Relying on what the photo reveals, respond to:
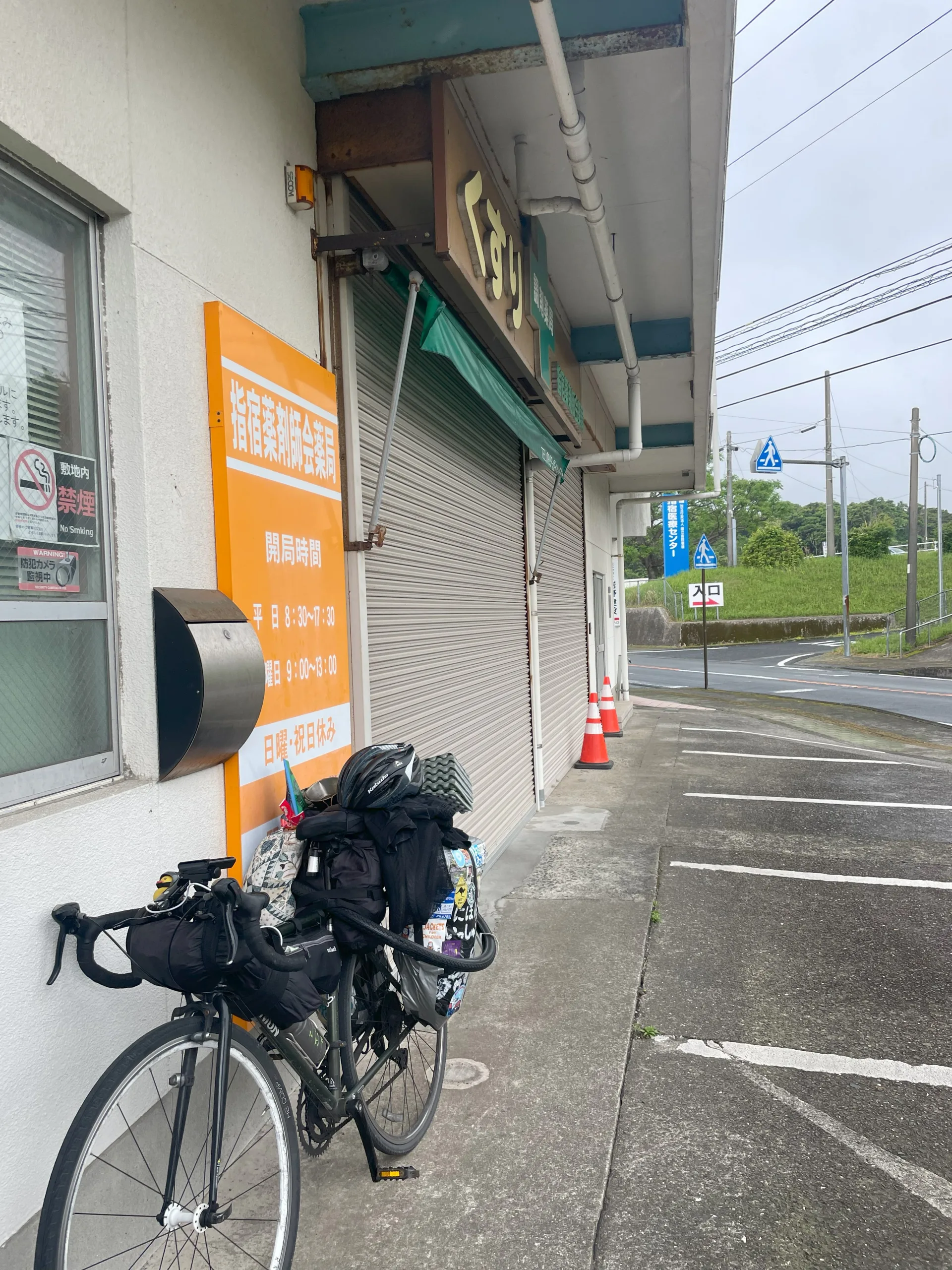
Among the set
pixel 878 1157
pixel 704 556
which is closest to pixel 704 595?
pixel 704 556

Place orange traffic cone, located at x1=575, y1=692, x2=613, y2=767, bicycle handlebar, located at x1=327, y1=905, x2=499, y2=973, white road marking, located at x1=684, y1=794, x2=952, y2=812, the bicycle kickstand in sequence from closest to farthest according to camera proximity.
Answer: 1. bicycle handlebar, located at x1=327, y1=905, x2=499, y2=973
2. the bicycle kickstand
3. white road marking, located at x1=684, y1=794, x2=952, y2=812
4. orange traffic cone, located at x1=575, y1=692, x2=613, y2=767

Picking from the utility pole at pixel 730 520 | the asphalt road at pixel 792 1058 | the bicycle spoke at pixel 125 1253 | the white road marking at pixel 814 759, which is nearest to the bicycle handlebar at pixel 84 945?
the bicycle spoke at pixel 125 1253

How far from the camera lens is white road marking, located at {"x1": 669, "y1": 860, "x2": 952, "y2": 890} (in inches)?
215

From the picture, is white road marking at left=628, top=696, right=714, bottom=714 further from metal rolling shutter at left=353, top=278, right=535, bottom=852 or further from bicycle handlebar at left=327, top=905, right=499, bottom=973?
bicycle handlebar at left=327, top=905, right=499, bottom=973

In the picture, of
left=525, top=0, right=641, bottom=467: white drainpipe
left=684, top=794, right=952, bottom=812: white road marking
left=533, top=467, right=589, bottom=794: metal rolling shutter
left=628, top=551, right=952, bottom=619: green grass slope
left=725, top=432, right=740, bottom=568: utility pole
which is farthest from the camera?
left=725, top=432, right=740, bottom=568: utility pole

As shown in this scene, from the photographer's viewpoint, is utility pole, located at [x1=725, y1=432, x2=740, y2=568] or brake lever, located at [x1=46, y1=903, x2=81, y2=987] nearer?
brake lever, located at [x1=46, y1=903, x2=81, y2=987]

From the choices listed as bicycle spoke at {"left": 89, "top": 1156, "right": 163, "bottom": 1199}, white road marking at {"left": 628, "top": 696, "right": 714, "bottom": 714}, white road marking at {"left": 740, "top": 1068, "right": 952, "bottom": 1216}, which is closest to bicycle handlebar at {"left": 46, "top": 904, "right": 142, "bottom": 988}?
bicycle spoke at {"left": 89, "top": 1156, "right": 163, "bottom": 1199}

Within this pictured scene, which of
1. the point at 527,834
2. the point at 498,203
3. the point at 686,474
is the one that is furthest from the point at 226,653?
the point at 686,474

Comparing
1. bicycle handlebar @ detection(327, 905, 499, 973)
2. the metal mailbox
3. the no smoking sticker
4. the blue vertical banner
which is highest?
the blue vertical banner

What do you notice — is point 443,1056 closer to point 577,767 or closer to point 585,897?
point 585,897

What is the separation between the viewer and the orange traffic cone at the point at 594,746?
987 centimetres

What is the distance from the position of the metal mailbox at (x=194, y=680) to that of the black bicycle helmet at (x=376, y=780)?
0.37 metres

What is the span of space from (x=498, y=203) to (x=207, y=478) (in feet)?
8.35

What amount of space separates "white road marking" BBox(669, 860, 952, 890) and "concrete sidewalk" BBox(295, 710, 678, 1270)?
439 mm
